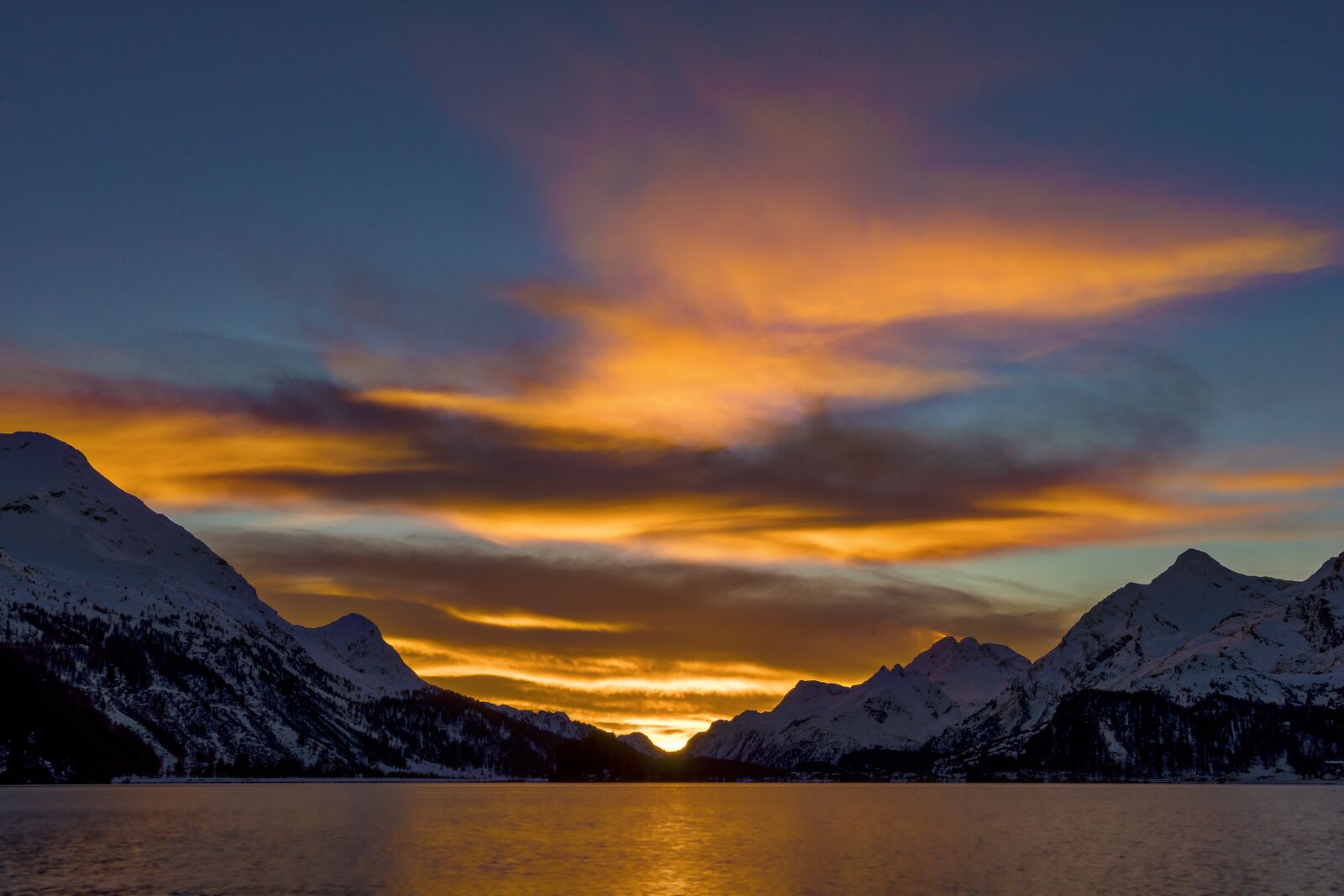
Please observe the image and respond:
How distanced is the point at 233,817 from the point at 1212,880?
517ft

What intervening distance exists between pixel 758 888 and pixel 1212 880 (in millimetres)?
38608

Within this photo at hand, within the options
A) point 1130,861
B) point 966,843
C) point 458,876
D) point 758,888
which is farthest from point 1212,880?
point 458,876

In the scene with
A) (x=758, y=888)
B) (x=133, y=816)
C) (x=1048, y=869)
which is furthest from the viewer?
(x=133, y=816)

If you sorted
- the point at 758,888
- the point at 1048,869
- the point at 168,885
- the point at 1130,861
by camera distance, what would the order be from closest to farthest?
1. the point at 168,885
2. the point at 758,888
3. the point at 1048,869
4. the point at 1130,861

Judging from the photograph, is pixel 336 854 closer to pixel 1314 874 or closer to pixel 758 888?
pixel 758 888

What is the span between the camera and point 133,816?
627 feet

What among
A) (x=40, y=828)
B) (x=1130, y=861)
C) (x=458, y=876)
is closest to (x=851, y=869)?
(x=1130, y=861)

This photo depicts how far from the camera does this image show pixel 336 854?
127625mm

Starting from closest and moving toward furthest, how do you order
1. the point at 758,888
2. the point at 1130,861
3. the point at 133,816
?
1. the point at 758,888
2. the point at 1130,861
3. the point at 133,816

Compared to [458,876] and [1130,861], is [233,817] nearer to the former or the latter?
[458,876]

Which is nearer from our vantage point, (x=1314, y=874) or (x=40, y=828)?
(x=1314, y=874)

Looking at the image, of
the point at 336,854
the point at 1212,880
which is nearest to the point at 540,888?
the point at 336,854

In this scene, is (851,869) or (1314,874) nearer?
(1314,874)

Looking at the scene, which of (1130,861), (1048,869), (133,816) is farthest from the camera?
(133,816)
